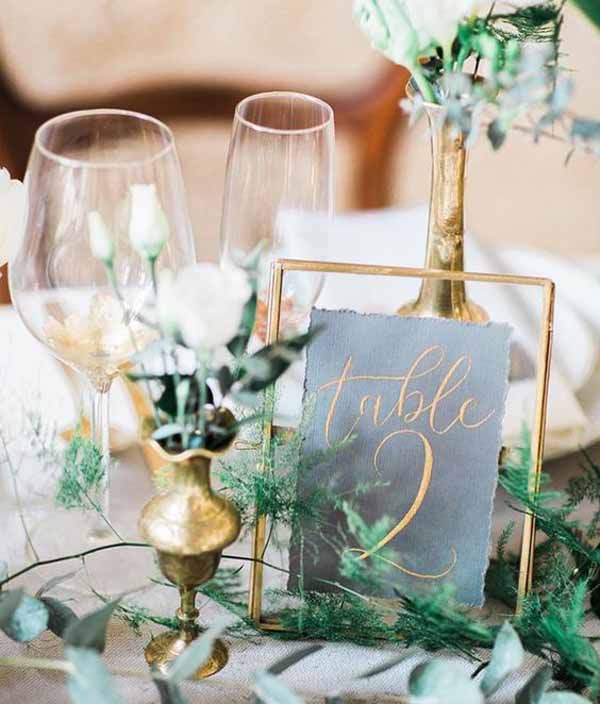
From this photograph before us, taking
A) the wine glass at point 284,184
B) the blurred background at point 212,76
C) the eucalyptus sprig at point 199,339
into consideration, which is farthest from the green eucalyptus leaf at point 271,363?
the blurred background at point 212,76

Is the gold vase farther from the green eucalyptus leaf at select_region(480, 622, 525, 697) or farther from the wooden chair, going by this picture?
the wooden chair

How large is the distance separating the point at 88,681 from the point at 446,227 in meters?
0.41

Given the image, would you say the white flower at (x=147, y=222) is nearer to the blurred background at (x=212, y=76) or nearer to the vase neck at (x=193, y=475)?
the vase neck at (x=193, y=475)

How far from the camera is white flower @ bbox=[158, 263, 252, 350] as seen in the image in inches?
18.7

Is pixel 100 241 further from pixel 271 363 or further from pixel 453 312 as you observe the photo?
pixel 453 312

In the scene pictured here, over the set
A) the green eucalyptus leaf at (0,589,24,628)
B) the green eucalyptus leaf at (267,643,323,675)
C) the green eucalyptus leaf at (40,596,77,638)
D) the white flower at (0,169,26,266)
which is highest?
the white flower at (0,169,26,266)

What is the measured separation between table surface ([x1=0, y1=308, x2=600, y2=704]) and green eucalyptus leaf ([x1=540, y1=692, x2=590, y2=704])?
85mm

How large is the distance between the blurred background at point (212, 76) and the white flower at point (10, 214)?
32.5 inches

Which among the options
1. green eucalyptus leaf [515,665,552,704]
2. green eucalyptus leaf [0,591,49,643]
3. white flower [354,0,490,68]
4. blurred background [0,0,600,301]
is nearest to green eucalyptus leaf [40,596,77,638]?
green eucalyptus leaf [0,591,49,643]

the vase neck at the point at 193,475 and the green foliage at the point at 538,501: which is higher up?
the vase neck at the point at 193,475

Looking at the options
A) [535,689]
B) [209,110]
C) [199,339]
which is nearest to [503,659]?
[535,689]

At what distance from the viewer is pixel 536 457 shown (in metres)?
0.64

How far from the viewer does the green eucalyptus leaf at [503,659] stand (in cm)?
55

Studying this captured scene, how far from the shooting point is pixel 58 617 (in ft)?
1.99
